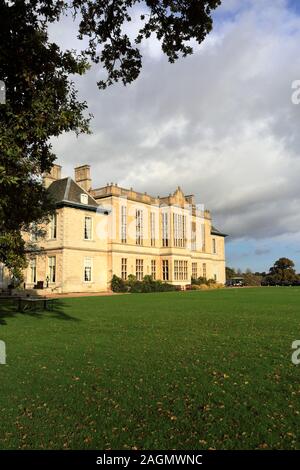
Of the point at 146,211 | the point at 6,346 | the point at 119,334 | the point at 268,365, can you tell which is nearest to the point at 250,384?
the point at 268,365

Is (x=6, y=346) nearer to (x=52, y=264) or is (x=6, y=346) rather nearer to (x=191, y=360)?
(x=191, y=360)

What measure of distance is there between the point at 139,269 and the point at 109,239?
6144 millimetres

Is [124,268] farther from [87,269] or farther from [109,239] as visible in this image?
[87,269]

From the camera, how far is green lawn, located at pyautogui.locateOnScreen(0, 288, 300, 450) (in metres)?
5.01

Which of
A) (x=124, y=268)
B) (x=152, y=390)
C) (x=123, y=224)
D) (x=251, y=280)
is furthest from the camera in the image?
(x=251, y=280)

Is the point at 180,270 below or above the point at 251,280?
above

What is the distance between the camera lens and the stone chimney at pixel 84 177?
48375 mm

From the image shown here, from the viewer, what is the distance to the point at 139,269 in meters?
49.4

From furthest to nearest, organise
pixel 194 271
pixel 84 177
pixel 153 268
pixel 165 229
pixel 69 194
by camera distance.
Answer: pixel 194 271
pixel 165 229
pixel 153 268
pixel 84 177
pixel 69 194

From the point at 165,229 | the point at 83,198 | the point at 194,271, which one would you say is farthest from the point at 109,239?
the point at 194,271

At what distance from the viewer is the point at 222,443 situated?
4.73 m

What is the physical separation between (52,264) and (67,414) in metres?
36.7

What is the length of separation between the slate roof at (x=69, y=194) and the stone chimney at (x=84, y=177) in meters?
3.71
